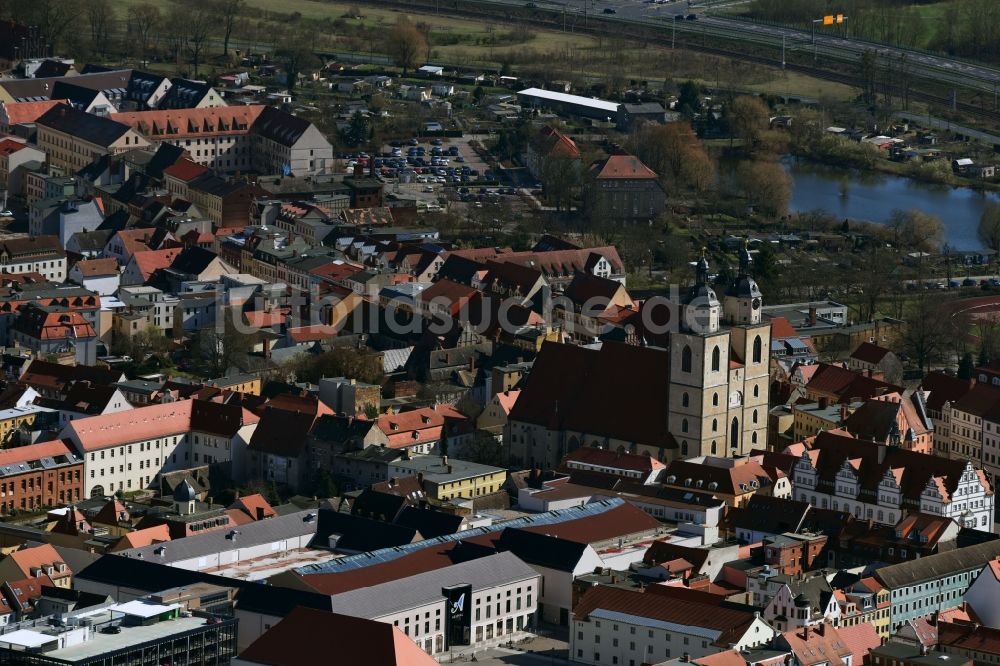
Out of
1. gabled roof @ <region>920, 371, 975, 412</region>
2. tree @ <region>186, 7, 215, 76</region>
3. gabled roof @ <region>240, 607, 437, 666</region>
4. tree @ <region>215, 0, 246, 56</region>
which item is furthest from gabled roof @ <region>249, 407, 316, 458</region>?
tree @ <region>215, 0, 246, 56</region>

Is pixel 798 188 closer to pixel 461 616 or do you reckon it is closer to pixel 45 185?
pixel 45 185

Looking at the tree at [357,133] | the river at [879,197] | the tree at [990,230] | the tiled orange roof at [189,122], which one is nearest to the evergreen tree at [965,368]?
the tree at [990,230]

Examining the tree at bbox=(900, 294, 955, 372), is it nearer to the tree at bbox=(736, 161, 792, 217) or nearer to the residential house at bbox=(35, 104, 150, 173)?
the tree at bbox=(736, 161, 792, 217)

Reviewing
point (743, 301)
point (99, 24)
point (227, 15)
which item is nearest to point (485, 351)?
point (743, 301)

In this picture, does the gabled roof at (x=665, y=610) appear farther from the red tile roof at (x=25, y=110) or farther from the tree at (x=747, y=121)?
the tree at (x=747, y=121)

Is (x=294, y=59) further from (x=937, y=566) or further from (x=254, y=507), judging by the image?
(x=937, y=566)
